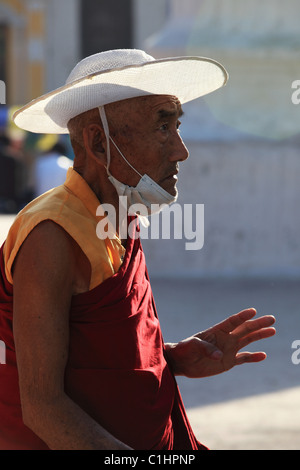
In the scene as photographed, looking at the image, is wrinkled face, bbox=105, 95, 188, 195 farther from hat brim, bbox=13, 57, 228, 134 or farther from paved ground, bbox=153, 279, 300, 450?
paved ground, bbox=153, 279, 300, 450

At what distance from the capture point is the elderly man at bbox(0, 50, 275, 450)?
71.6 inches

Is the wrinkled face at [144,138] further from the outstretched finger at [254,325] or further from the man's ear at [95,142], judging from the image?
the outstretched finger at [254,325]

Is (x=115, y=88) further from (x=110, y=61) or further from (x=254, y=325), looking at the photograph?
(x=254, y=325)

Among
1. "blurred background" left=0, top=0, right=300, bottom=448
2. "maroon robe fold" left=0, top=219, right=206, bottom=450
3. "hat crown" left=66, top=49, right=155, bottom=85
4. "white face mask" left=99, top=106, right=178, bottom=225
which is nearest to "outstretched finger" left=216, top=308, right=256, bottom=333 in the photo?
"maroon robe fold" left=0, top=219, right=206, bottom=450

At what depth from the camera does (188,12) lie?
25.1 ft

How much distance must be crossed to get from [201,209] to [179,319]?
5.09 feet

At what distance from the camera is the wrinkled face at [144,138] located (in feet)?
6.84

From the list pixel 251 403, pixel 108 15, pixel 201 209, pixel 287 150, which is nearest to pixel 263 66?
pixel 287 150

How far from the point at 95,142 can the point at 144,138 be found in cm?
13

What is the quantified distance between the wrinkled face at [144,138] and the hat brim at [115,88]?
3 centimetres

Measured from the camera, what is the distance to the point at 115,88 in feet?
6.70

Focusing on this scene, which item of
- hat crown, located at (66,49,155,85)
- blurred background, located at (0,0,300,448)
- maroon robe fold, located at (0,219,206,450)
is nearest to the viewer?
maroon robe fold, located at (0,219,206,450)

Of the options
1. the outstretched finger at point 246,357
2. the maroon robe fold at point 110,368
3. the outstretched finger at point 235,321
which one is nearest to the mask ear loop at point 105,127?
the maroon robe fold at point 110,368

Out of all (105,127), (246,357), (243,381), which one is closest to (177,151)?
(105,127)
